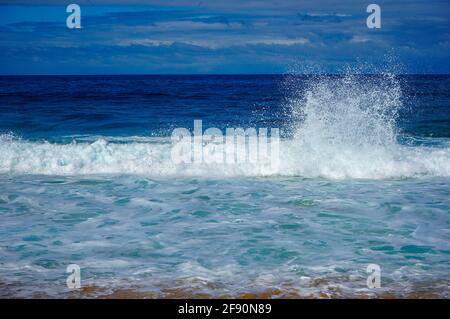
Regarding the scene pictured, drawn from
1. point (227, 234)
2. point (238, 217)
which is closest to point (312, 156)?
point (238, 217)

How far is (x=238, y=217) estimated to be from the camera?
25.7 ft

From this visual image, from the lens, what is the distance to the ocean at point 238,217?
17.4 feet

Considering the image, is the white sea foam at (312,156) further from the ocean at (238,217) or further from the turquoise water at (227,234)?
the turquoise water at (227,234)

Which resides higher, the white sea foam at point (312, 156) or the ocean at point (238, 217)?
the white sea foam at point (312, 156)

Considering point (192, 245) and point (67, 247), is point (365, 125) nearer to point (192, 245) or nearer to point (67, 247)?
point (192, 245)

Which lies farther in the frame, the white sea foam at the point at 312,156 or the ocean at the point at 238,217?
the white sea foam at the point at 312,156

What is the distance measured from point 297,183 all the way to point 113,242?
4985 mm

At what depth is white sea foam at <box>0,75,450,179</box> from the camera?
11.4m

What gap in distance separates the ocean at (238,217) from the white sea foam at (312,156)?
0.13 ft

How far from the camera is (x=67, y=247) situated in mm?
6441

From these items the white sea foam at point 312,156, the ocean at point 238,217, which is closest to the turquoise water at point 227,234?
the ocean at point 238,217

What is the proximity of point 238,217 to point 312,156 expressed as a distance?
4.49 meters

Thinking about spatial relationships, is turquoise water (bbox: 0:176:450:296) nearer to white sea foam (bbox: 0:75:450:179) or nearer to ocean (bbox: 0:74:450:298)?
ocean (bbox: 0:74:450:298)

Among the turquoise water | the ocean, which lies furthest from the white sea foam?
the turquoise water
